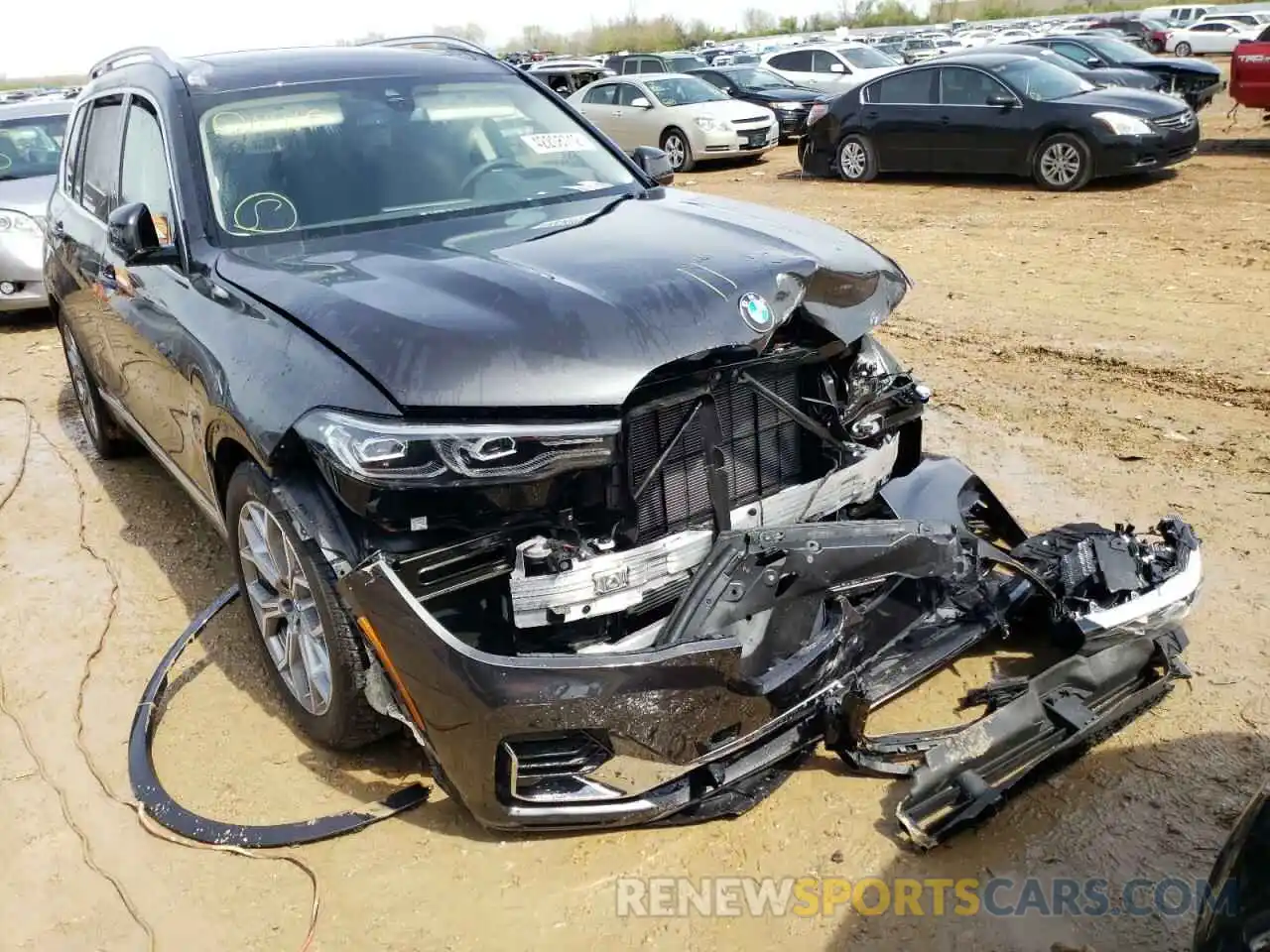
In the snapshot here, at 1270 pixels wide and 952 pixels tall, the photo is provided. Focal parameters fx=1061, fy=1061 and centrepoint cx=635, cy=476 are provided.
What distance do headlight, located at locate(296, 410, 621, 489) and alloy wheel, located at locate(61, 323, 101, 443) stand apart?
3.79 metres

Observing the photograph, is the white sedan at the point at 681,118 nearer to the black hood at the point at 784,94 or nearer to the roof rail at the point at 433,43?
the black hood at the point at 784,94

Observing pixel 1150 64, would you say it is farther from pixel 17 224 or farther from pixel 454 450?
pixel 454 450

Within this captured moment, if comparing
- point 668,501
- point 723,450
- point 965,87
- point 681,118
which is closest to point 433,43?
point 723,450

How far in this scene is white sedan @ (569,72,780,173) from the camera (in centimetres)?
1706

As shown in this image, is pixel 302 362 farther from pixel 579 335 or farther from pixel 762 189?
pixel 762 189

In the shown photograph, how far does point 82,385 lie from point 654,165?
360cm

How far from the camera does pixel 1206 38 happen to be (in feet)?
111

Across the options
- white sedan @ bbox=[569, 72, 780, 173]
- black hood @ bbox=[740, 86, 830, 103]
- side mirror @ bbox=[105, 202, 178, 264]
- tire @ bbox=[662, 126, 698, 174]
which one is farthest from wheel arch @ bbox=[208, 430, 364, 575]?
black hood @ bbox=[740, 86, 830, 103]

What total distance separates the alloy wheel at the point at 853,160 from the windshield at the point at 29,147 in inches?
381

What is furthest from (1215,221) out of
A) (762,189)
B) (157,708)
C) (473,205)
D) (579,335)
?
(157,708)

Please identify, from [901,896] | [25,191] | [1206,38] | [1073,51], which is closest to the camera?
[901,896]

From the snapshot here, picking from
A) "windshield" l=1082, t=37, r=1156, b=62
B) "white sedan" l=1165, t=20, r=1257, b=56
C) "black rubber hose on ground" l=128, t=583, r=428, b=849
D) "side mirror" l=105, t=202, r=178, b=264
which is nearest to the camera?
"black rubber hose on ground" l=128, t=583, r=428, b=849

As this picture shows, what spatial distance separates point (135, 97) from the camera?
167 inches

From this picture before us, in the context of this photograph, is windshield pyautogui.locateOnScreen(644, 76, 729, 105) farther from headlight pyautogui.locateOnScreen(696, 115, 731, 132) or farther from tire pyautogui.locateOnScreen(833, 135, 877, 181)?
Result: tire pyautogui.locateOnScreen(833, 135, 877, 181)
